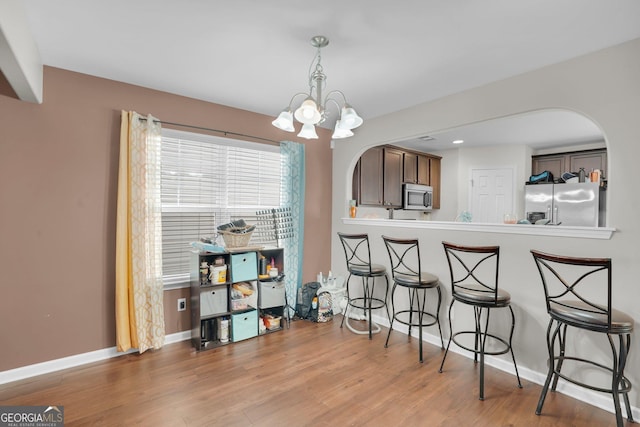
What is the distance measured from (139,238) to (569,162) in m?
6.05

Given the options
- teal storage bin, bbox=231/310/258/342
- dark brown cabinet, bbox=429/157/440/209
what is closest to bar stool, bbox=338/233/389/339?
teal storage bin, bbox=231/310/258/342

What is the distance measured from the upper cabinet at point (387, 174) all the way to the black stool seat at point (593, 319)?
2.60 m

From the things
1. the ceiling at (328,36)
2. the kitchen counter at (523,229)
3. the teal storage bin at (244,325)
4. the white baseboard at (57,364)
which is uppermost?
the ceiling at (328,36)

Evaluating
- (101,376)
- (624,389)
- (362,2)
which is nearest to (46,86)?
(101,376)

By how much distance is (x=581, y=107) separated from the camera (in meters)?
2.16

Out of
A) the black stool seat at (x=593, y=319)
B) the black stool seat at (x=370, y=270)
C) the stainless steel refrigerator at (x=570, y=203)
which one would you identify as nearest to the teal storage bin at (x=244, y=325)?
the black stool seat at (x=370, y=270)

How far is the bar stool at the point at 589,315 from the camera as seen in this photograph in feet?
5.79

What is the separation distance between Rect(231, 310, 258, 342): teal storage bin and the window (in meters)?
0.67

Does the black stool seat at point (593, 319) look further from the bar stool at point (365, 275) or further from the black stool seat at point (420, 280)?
the bar stool at point (365, 275)

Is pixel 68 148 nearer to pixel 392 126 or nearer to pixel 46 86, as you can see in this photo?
pixel 46 86

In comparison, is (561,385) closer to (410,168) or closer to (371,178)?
(371,178)

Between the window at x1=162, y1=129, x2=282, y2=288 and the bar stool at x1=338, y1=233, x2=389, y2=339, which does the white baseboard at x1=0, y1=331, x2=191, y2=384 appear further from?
the bar stool at x1=338, y1=233, x2=389, y2=339
